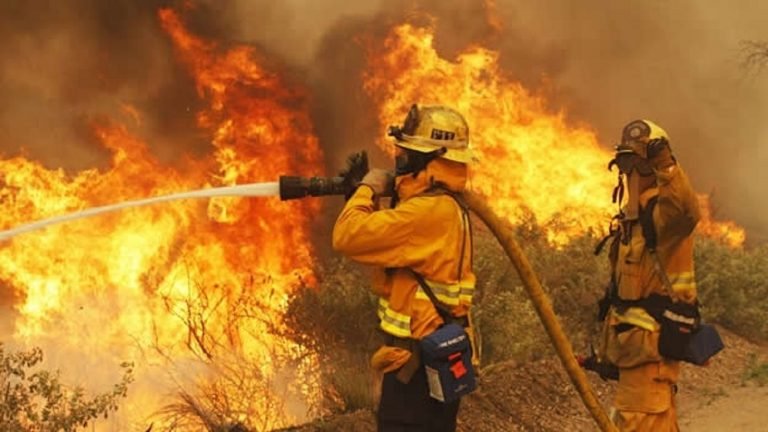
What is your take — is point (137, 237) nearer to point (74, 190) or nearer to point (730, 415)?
point (74, 190)

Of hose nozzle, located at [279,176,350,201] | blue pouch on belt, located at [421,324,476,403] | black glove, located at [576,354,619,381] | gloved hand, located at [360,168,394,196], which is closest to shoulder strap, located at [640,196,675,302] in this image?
black glove, located at [576,354,619,381]

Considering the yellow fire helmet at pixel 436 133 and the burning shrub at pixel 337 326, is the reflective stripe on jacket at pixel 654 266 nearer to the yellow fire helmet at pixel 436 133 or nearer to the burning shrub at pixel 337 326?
the yellow fire helmet at pixel 436 133

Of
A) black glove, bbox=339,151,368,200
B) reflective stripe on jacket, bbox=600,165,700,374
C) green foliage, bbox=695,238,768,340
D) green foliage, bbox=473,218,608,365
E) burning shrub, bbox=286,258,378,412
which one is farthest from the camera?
green foliage, bbox=695,238,768,340

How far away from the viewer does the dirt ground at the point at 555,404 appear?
5398 millimetres

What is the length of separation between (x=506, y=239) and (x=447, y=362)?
785 mm

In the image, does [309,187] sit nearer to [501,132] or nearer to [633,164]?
[633,164]

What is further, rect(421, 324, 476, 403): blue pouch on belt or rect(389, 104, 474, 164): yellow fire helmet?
rect(389, 104, 474, 164): yellow fire helmet

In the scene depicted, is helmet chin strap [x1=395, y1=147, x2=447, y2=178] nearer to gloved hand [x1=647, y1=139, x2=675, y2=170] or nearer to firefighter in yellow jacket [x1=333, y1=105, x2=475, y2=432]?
firefighter in yellow jacket [x1=333, y1=105, x2=475, y2=432]

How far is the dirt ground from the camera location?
540 centimetres

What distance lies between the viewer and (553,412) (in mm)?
5953

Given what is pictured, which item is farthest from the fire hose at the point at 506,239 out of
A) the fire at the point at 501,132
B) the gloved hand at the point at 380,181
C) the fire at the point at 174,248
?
the fire at the point at 501,132

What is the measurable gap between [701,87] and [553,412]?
41.5 ft

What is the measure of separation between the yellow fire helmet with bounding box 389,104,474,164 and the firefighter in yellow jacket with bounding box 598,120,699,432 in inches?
45.8

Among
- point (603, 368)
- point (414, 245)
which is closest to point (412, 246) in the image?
point (414, 245)
